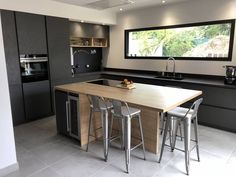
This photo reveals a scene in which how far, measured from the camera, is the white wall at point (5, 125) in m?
2.18

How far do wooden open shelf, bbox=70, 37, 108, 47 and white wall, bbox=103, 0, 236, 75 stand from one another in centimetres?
28

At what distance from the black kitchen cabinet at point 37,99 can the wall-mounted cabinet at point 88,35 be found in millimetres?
1480

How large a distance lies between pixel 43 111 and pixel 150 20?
3.48m

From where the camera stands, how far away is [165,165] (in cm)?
250

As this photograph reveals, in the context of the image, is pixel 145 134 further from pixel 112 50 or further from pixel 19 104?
pixel 112 50

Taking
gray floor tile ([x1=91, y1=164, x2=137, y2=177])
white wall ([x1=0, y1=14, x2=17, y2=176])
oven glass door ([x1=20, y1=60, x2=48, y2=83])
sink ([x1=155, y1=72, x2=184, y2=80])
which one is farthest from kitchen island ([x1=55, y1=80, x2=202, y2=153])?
sink ([x1=155, y1=72, x2=184, y2=80])

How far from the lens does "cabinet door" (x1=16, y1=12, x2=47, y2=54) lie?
3648 millimetres

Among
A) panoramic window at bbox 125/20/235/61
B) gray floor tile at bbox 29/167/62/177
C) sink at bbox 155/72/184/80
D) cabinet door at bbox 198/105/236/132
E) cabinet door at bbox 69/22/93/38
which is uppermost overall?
cabinet door at bbox 69/22/93/38

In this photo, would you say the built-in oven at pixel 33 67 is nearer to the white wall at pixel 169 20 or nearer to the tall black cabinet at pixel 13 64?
the tall black cabinet at pixel 13 64

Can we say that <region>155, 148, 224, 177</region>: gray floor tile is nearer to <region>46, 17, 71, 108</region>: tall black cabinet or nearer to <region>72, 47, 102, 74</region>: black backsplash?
<region>46, 17, 71, 108</region>: tall black cabinet

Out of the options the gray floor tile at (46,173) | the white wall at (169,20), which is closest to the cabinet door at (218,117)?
the white wall at (169,20)

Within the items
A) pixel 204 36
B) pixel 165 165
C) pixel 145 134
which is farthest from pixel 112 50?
pixel 165 165

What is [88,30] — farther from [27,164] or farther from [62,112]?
[27,164]

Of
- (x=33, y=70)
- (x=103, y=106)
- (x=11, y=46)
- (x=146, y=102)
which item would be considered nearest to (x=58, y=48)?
(x=33, y=70)
